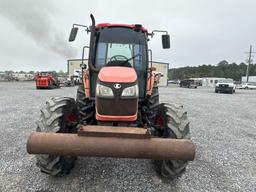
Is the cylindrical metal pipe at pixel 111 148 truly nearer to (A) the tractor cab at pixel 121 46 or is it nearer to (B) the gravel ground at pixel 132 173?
(B) the gravel ground at pixel 132 173

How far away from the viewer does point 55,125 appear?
2.67 meters

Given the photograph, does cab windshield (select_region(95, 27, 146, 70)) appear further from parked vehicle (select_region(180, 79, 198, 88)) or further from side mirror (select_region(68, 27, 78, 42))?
parked vehicle (select_region(180, 79, 198, 88))

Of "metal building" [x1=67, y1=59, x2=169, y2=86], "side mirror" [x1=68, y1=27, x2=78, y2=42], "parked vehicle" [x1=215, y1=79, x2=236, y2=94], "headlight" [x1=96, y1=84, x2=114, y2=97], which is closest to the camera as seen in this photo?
"headlight" [x1=96, y1=84, x2=114, y2=97]

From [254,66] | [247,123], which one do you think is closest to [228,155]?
[247,123]

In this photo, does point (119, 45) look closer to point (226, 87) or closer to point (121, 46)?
point (121, 46)

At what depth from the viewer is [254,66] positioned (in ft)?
249

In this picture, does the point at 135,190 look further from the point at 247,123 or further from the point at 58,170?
the point at 247,123

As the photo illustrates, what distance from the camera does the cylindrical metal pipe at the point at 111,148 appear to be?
2.12 meters

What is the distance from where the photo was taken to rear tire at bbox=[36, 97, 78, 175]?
268 cm

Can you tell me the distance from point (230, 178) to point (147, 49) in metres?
2.61

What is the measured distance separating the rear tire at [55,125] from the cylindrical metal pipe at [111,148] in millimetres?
498

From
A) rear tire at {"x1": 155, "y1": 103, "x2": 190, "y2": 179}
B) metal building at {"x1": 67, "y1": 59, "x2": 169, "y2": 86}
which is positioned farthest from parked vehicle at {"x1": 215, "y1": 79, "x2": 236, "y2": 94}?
rear tire at {"x1": 155, "y1": 103, "x2": 190, "y2": 179}

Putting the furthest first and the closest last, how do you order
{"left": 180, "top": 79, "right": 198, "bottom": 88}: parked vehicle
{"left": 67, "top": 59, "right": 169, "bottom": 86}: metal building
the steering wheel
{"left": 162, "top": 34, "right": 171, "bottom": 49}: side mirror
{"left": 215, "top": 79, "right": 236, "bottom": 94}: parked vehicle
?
{"left": 180, "top": 79, "right": 198, "bottom": 88}: parked vehicle, {"left": 67, "top": 59, "right": 169, "bottom": 86}: metal building, {"left": 215, "top": 79, "right": 236, "bottom": 94}: parked vehicle, {"left": 162, "top": 34, "right": 171, "bottom": 49}: side mirror, the steering wheel

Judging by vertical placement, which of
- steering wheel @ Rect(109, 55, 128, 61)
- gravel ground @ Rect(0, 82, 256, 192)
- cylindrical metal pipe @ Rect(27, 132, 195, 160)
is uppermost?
steering wheel @ Rect(109, 55, 128, 61)
